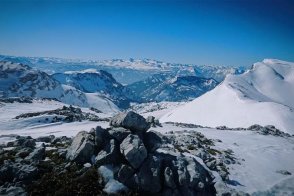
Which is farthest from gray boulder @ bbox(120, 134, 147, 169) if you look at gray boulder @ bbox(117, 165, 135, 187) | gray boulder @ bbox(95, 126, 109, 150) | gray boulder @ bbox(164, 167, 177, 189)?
gray boulder @ bbox(164, 167, 177, 189)

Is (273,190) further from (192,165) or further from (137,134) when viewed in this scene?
(137,134)

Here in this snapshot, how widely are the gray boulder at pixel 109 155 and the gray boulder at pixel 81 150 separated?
1.17m

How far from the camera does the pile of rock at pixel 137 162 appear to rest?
27.7 m

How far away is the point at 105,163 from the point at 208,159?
18.9m

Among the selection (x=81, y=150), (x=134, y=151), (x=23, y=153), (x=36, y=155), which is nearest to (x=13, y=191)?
(x=36, y=155)

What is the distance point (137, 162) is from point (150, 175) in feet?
5.79

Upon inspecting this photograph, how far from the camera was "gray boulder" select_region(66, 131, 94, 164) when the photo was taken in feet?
97.0

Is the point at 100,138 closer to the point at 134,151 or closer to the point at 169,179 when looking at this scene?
the point at 134,151

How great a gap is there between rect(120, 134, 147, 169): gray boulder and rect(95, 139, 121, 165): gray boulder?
2.32 ft

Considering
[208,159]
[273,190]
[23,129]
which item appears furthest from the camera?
[23,129]

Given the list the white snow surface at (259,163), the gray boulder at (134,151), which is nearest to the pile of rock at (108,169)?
the gray boulder at (134,151)

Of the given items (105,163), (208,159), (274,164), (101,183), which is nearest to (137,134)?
(105,163)

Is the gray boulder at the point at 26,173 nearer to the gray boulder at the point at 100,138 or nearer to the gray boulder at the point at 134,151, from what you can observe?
the gray boulder at the point at 100,138

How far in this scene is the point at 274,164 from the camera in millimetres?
51188
